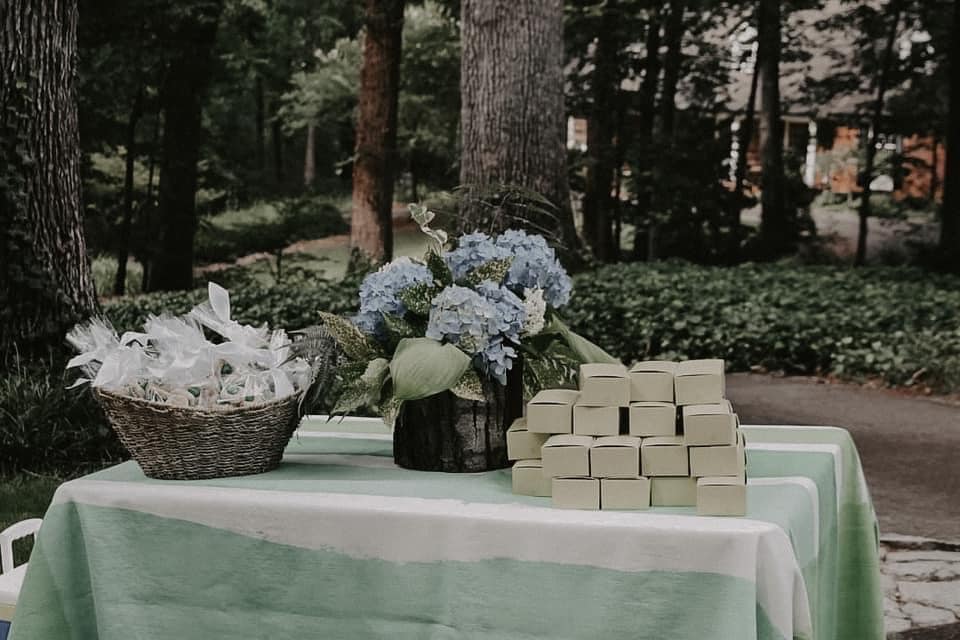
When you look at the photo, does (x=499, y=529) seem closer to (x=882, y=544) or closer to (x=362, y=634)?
(x=362, y=634)

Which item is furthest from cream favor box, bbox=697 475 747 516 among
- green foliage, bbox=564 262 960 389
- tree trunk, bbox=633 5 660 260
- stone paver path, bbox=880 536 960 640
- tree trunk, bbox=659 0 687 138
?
tree trunk, bbox=659 0 687 138

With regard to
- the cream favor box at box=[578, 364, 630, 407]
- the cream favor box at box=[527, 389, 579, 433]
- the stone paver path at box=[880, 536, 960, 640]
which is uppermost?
the cream favor box at box=[578, 364, 630, 407]

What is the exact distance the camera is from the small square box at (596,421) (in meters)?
2.41

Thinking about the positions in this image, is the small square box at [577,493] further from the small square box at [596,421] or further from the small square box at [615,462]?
the small square box at [596,421]

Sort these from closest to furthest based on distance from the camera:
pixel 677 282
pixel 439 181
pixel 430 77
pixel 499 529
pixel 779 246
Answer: pixel 499 529 → pixel 677 282 → pixel 779 246 → pixel 430 77 → pixel 439 181

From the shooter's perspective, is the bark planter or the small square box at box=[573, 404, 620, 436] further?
the bark planter

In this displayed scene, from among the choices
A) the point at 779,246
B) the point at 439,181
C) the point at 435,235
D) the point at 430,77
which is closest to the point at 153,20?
the point at 430,77

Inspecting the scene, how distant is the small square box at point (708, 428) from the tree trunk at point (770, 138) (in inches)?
723

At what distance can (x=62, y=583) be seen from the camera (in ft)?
8.48

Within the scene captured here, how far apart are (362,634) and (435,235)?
95 cm

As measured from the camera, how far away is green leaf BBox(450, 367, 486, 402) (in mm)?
2578

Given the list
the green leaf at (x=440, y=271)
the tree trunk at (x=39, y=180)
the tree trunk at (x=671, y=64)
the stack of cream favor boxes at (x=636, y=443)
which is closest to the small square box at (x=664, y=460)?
the stack of cream favor boxes at (x=636, y=443)

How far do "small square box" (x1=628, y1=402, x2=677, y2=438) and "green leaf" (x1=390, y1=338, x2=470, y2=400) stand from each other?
383 millimetres

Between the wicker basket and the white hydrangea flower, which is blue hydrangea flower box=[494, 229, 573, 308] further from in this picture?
the wicker basket
